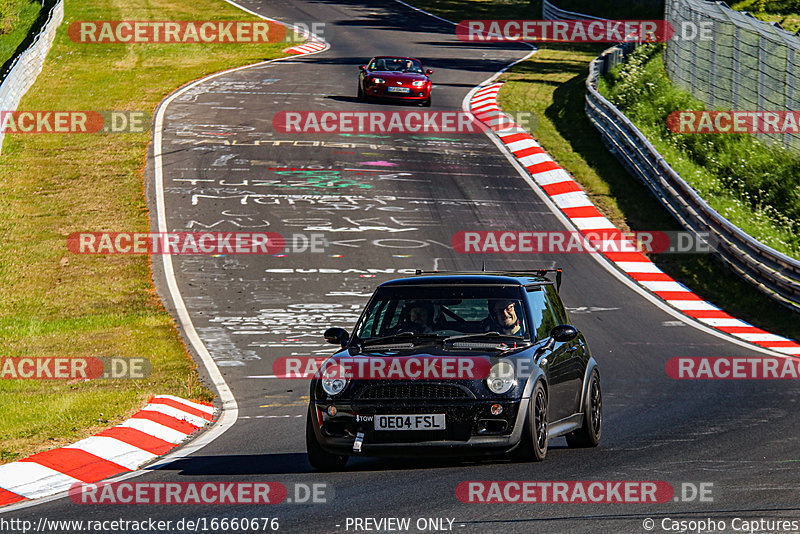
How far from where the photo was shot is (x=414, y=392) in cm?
895

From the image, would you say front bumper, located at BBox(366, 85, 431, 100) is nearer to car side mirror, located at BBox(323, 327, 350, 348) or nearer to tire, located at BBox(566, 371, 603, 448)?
tire, located at BBox(566, 371, 603, 448)

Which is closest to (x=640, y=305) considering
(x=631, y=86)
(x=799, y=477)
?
(x=799, y=477)

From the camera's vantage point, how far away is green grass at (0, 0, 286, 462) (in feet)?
43.9

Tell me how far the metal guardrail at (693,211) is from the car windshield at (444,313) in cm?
1059

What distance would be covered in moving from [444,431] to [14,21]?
51958mm

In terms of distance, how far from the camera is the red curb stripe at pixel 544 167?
28.6m

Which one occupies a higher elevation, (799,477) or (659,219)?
(799,477)

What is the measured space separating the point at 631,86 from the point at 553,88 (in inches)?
169

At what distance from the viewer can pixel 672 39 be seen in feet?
112

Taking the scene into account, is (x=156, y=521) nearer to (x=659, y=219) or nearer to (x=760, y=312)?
(x=760, y=312)

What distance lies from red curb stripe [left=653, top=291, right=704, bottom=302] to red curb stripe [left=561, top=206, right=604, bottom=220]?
14.3 ft

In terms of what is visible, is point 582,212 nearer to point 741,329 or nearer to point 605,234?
point 605,234

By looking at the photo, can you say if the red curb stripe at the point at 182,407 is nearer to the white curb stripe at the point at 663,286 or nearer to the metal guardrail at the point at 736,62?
the white curb stripe at the point at 663,286

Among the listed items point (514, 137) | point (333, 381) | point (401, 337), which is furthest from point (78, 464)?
point (514, 137)
